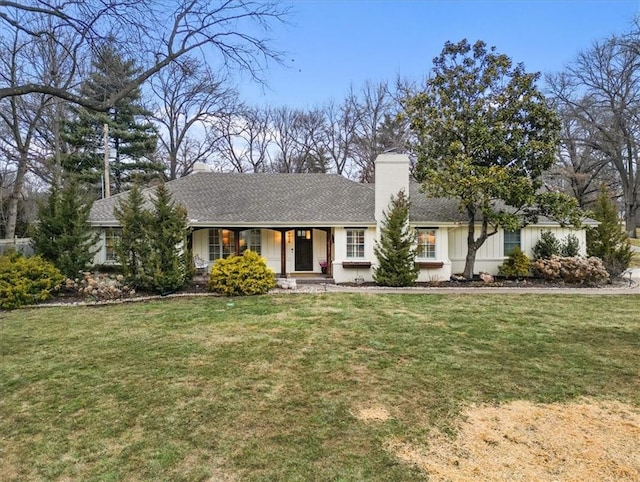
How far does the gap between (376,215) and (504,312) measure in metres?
6.02

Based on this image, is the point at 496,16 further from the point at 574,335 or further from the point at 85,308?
the point at 85,308

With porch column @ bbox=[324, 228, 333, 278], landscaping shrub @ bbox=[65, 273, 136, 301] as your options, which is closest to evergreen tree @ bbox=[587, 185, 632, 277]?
porch column @ bbox=[324, 228, 333, 278]

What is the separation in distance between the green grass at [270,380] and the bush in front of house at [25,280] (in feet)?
3.44

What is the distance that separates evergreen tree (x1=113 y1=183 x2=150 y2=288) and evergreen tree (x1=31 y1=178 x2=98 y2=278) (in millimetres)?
1563

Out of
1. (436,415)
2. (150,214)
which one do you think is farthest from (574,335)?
(150,214)

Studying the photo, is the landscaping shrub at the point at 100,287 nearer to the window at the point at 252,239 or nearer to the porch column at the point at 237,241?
the porch column at the point at 237,241

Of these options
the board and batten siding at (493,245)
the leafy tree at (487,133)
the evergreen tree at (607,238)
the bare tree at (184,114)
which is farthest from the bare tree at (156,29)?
the bare tree at (184,114)

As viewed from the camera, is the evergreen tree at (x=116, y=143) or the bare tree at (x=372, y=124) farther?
the bare tree at (x=372, y=124)

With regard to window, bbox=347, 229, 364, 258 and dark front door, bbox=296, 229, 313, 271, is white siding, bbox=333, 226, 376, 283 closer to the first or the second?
window, bbox=347, 229, 364, 258

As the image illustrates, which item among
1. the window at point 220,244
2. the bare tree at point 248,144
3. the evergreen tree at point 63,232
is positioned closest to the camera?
the evergreen tree at point 63,232

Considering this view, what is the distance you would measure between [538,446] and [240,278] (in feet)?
30.8

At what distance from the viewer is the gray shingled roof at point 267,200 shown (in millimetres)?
14328

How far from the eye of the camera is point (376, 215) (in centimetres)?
1412

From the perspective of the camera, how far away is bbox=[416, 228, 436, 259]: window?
1439 centimetres
